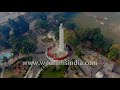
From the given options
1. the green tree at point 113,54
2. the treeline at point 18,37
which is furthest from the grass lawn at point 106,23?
the treeline at point 18,37

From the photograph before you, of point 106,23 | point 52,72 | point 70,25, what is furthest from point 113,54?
point 52,72

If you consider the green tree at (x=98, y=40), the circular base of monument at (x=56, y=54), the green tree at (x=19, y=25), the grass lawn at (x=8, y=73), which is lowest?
the grass lawn at (x=8, y=73)

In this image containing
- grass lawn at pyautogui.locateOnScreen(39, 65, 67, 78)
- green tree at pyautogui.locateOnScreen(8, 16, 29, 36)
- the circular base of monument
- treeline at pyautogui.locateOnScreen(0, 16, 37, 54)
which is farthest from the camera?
green tree at pyautogui.locateOnScreen(8, 16, 29, 36)

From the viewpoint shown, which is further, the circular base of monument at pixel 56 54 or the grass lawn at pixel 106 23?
the grass lawn at pixel 106 23

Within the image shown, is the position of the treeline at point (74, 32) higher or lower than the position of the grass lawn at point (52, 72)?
higher

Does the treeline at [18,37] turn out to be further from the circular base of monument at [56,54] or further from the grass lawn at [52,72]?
the grass lawn at [52,72]

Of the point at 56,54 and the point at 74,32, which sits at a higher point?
the point at 74,32

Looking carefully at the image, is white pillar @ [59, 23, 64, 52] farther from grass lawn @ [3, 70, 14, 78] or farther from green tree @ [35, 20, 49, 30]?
grass lawn @ [3, 70, 14, 78]

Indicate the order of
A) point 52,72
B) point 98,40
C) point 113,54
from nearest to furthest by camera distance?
point 52,72 → point 113,54 → point 98,40

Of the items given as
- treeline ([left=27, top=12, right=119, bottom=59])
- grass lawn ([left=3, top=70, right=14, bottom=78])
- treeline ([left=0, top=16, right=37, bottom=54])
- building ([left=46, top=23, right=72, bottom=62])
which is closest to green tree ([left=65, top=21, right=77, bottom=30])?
treeline ([left=27, top=12, right=119, bottom=59])

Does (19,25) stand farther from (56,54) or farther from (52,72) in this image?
(52,72)
